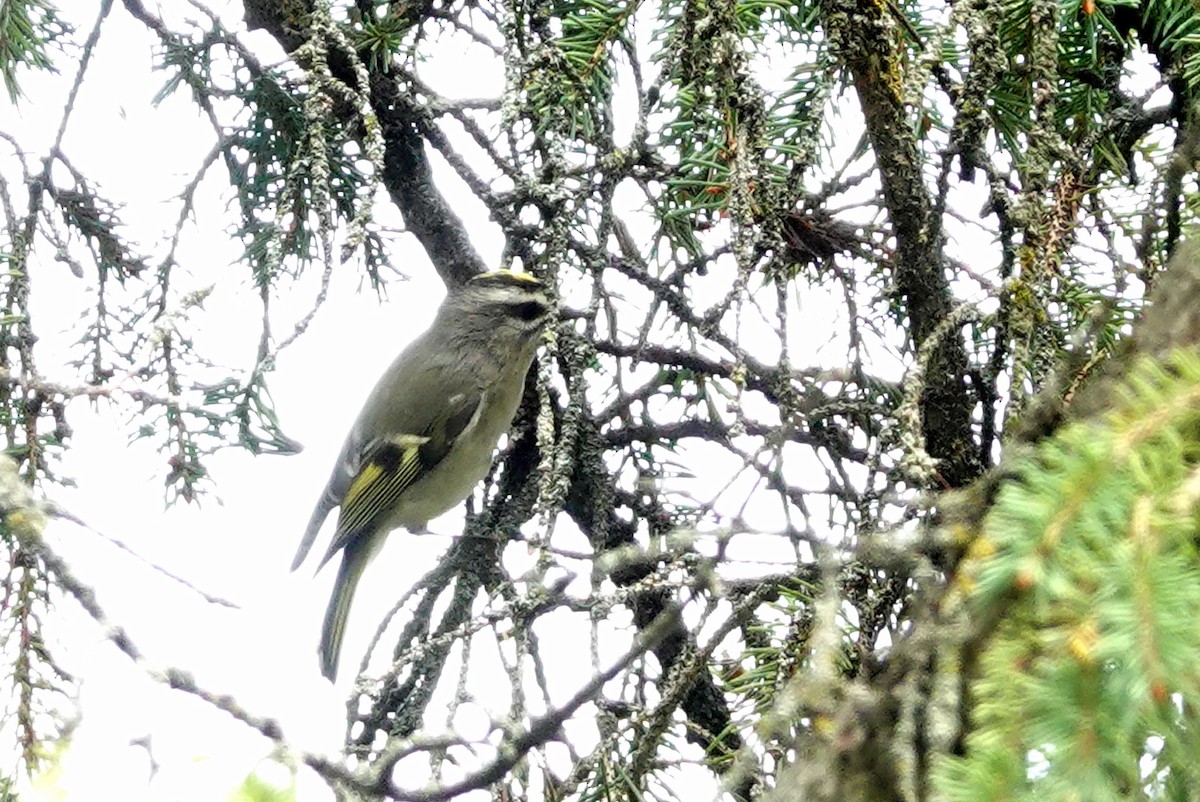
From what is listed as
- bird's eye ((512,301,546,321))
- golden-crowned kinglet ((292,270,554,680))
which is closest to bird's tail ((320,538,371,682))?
golden-crowned kinglet ((292,270,554,680))

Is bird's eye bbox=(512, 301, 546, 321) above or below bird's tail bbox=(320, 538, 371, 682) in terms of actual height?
above

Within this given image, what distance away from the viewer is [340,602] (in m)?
Answer: 4.26

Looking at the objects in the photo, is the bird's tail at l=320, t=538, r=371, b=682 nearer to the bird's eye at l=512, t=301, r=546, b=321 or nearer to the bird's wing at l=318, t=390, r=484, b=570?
the bird's wing at l=318, t=390, r=484, b=570

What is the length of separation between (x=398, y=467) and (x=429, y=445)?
0.11 meters

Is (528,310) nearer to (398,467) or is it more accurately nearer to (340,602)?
(398,467)

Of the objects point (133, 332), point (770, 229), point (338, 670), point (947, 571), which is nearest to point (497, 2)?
point (770, 229)

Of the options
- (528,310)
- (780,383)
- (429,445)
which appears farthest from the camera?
(429,445)

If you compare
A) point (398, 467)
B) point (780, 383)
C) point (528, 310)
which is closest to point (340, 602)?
point (398, 467)

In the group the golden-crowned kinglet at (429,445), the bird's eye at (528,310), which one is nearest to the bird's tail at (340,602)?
the golden-crowned kinglet at (429,445)

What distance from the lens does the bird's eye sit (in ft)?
12.1

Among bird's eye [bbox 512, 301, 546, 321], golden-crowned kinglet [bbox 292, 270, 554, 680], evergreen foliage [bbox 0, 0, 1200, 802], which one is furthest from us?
golden-crowned kinglet [bbox 292, 270, 554, 680]

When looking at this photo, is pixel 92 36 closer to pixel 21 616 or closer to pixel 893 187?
pixel 21 616

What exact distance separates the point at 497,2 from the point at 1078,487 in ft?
5.81

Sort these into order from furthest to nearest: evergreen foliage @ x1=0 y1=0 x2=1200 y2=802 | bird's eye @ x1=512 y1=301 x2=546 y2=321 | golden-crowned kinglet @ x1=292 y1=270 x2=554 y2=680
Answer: golden-crowned kinglet @ x1=292 y1=270 x2=554 y2=680, bird's eye @ x1=512 y1=301 x2=546 y2=321, evergreen foliage @ x1=0 y1=0 x2=1200 y2=802
